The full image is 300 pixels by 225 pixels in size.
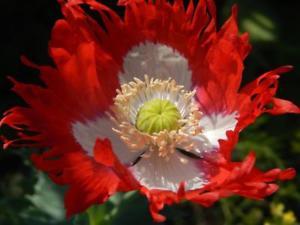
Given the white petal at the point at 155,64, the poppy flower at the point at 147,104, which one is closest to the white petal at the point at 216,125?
the poppy flower at the point at 147,104

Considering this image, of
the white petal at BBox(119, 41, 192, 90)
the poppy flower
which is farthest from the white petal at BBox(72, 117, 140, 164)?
the white petal at BBox(119, 41, 192, 90)

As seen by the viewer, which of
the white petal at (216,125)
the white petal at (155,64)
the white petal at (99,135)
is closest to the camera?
the white petal at (99,135)

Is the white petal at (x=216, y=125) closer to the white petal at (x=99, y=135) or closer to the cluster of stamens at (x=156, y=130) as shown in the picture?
the cluster of stamens at (x=156, y=130)

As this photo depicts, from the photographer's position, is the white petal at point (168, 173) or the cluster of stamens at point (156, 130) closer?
the white petal at point (168, 173)

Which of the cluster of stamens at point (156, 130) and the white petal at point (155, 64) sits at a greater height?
the white petal at point (155, 64)

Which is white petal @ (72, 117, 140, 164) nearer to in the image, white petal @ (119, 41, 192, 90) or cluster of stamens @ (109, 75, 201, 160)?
cluster of stamens @ (109, 75, 201, 160)

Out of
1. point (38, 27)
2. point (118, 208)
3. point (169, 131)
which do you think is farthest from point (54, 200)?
point (38, 27)

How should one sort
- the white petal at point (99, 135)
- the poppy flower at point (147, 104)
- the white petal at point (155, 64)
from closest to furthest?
the poppy flower at point (147, 104), the white petal at point (99, 135), the white petal at point (155, 64)

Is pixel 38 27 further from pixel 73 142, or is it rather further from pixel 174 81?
pixel 73 142

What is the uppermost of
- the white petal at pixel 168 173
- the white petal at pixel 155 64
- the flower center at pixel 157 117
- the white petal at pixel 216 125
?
the white petal at pixel 155 64

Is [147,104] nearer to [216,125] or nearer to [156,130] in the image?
[156,130]
